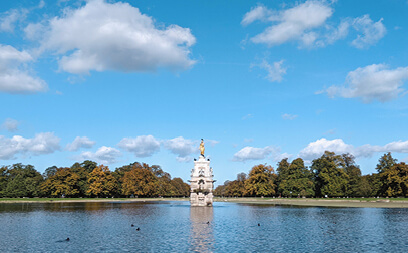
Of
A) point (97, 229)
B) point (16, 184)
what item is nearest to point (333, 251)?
point (97, 229)

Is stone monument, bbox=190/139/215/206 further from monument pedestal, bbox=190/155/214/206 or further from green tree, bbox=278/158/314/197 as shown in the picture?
green tree, bbox=278/158/314/197

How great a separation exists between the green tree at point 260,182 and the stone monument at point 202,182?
35586mm

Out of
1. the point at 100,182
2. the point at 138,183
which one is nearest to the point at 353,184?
the point at 138,183

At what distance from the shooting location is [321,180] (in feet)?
347

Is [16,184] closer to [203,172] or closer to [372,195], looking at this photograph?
[203,172]

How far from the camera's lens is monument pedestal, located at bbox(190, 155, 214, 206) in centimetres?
7631

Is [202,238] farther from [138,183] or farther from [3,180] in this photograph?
[3,180]

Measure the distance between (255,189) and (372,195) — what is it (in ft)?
111

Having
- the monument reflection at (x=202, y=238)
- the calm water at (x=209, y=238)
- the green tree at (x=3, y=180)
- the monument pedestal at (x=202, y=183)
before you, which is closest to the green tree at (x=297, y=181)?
the monument pedestal at (x=202, y=183)

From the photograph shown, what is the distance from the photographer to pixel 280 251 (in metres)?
24.1

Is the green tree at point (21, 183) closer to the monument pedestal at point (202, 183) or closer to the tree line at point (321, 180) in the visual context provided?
the monument pedestal at point (202, 183)

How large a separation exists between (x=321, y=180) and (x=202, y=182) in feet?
152

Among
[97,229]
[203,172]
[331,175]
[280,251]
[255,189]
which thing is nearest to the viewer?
[280,251]

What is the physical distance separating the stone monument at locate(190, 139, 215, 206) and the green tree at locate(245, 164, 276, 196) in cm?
3559
